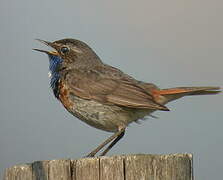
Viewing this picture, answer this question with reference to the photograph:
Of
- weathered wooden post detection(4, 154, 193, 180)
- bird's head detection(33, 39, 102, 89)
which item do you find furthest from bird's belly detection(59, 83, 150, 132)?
weathered wooden post detection(4, 154, 193, 180)

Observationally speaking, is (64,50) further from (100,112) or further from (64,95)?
(100,112)

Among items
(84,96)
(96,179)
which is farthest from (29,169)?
(84,96)

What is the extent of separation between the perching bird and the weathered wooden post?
98.7 inches

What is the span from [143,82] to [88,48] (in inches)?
41.7

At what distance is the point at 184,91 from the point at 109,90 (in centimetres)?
102

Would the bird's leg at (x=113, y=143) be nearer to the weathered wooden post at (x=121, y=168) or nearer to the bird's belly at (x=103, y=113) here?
the bird's belly at (x=103, y=113)

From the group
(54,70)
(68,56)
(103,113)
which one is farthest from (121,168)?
(68,56)

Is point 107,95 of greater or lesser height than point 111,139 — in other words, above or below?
above

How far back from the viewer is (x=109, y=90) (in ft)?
22.3

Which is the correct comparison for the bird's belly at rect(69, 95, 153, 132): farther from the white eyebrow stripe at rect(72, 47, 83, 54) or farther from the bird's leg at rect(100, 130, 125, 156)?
the white eyebrow stripe at rect(72, 47, 83, 54)

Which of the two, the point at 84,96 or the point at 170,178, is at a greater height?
the point at 84,96

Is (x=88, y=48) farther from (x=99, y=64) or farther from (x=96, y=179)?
(x=96, y=179)

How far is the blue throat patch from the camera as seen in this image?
7.07 meters

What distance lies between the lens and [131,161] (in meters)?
3.67
